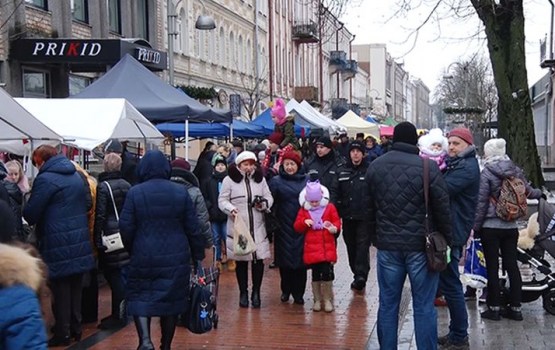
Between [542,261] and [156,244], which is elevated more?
[156,244]

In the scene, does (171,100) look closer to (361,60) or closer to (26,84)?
(26,84)

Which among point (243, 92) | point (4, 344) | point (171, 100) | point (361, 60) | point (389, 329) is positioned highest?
point (361, 60)

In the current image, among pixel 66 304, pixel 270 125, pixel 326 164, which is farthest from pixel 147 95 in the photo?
pixel 270 125

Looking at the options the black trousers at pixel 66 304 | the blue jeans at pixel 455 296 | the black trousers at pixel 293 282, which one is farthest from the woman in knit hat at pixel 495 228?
the black trousers at pixel 66 304

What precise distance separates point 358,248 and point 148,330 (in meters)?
4.21

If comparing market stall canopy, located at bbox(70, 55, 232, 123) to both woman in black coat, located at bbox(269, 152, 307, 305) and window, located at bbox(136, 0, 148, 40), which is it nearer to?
woman in black coat, located at bbox(269, 152, 307, 305)

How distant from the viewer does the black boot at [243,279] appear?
352 inches

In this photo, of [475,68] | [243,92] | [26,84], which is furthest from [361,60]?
[26,84]

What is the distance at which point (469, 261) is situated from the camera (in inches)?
338

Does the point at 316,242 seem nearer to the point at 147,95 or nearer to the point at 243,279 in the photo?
the point at 243,279

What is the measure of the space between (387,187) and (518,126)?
1060cm

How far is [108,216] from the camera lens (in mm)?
7871

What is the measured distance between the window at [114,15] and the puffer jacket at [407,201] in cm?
1798

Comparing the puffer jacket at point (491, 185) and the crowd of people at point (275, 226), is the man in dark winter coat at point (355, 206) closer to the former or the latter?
the crowd of people at point (275, 226)
